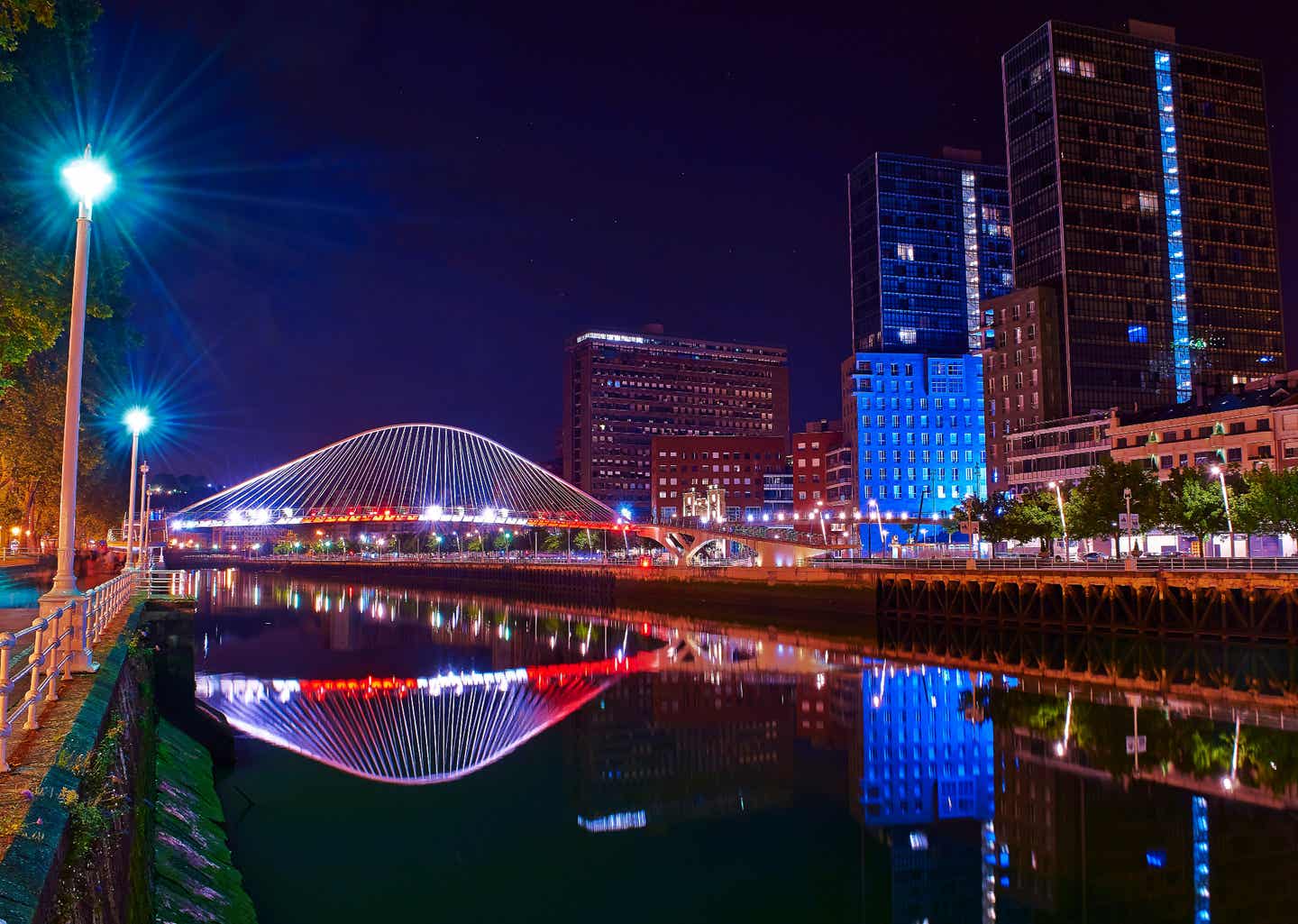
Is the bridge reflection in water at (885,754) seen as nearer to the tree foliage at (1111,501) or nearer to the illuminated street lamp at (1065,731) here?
the illuminated street lamp at (1065,731)

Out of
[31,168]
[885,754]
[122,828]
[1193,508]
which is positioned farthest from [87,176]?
[1193,508]

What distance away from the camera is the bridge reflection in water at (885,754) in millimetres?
16734

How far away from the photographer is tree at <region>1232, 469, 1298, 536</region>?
183ft

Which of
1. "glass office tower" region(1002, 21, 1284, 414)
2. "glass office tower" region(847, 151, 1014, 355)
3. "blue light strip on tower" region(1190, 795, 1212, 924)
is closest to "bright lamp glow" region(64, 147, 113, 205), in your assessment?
"blue light strip on tower" region(1190, 795, 1212, 924)

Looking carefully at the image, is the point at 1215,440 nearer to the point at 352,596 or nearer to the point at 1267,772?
the point at 1267,772

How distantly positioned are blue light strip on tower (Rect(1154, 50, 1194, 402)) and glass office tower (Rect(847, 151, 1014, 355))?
147ft

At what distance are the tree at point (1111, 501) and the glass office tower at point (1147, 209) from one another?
4599 centimetres

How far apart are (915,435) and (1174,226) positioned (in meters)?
39.9

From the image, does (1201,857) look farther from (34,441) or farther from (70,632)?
(34,441)

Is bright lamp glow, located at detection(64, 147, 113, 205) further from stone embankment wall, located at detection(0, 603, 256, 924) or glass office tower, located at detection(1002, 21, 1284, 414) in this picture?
glass office tower, located at detection(1002, 21, 1284, 414)

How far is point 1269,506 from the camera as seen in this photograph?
5622 cm

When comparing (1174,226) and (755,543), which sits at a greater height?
(1174,226)

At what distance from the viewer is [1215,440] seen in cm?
7625

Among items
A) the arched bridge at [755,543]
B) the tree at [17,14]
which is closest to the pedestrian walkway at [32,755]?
the tree at [17,14]
